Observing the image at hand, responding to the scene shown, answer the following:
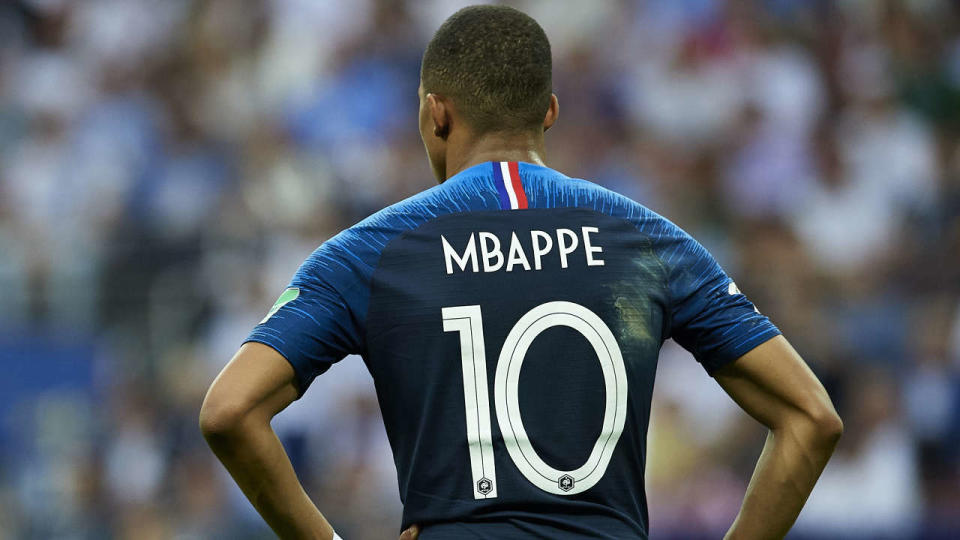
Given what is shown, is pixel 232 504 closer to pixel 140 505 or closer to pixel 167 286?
pixel 140 505

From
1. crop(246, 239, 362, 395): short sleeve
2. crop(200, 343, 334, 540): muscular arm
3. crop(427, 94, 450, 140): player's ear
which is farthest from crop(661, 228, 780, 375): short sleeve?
crop(200, 343, 334, 540): muscular arm

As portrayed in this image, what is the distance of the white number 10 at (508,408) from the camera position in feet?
9.02

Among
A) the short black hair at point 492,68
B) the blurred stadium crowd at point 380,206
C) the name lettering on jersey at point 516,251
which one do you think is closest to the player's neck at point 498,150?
the short black hair at point 492,68

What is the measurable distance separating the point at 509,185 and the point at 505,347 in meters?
0.40

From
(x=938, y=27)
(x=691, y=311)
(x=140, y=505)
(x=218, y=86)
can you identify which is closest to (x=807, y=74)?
(x=938, y=27)

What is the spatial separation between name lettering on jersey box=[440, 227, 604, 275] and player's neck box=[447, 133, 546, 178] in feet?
0.84

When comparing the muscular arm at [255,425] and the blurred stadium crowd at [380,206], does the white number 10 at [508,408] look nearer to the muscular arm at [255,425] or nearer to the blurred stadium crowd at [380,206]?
the muscular arm at [255,425]

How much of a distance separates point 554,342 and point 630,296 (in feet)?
0.66

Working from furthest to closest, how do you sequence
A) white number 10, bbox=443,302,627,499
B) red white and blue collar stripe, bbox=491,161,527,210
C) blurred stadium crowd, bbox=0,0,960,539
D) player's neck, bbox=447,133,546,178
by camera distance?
blurred stadium crowd, bbox=0,0,960,539 < player's neck, bbox=447,133,546,178 < red white and blue collar stripe, bbox=491,161,527,210 < white number 10, bbox=443,302,627,499

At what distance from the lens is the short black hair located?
9.96ft

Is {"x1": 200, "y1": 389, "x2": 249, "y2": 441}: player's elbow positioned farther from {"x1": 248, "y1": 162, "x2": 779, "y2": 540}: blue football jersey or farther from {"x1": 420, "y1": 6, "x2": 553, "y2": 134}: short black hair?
{"x1": 420, "y1": 6, "x2": 553, "y2": 134}: short black hair

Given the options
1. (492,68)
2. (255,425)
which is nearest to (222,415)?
(255,425)

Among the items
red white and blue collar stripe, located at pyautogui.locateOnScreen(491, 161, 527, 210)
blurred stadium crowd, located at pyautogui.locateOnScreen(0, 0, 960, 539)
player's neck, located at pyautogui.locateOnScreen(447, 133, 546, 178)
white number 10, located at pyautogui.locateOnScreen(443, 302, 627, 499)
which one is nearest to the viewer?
white number 10, located at pyautogui.locateOnScreen(443, 302, 627, 499)

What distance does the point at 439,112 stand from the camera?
122 inches
